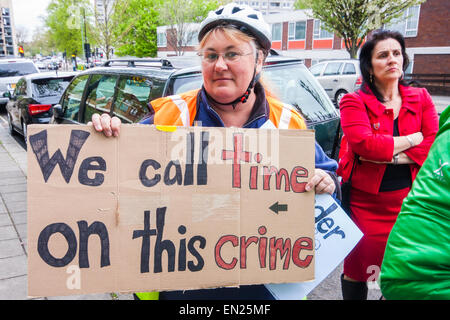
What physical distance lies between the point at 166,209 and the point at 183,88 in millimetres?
2143

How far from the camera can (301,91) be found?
3.94 metres

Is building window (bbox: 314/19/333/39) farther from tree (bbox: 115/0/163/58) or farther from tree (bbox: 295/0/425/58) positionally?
tree (bbox: 115/0/163/58)

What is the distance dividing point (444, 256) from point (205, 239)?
79 centimetres

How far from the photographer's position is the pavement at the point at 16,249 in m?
3.18

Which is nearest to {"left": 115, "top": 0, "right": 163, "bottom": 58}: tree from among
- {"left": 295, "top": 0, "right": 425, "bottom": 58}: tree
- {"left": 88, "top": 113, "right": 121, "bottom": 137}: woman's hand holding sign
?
{"left": 295, "top": 0, "right": 425, "bottom": 58}: tree

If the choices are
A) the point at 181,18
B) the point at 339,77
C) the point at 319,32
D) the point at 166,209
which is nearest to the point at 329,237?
the point at 166,209

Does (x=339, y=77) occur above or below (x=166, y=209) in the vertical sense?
above

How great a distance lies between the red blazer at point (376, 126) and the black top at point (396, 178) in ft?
0.10

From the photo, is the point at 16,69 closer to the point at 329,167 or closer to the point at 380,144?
the point at 380,144

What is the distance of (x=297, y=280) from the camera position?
155 cm

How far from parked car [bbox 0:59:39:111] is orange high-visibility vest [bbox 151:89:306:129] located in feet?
50.4

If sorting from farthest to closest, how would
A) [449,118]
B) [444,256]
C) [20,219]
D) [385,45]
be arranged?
[20,219] < [385,45] < [449,118] < [444,256]
